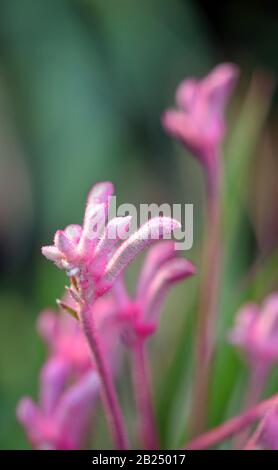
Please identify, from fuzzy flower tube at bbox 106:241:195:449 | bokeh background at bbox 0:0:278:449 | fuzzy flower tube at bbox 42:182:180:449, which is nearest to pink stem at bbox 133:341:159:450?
fuzzy flower tube at bbox 106:241:195:449

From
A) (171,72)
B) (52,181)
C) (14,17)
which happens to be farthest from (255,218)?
(14,17)

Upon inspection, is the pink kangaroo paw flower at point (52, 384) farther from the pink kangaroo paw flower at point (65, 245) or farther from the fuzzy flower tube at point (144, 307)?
the pink kangaroo paw flower at point (65, 245)

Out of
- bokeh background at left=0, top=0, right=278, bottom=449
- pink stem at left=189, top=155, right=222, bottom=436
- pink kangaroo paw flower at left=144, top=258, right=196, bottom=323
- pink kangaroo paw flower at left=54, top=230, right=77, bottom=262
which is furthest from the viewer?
bokeh background at left=0, top=0, right=278, bottom=449

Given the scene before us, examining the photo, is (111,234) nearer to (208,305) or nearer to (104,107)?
(208,305)

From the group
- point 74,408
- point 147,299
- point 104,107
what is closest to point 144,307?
point 147,299

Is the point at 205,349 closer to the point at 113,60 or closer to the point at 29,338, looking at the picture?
the point at 29,338

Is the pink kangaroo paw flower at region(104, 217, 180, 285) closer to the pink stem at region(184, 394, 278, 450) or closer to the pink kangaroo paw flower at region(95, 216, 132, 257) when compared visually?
the pink kangaroo paw flower at region(95, 216, 132, 257)
